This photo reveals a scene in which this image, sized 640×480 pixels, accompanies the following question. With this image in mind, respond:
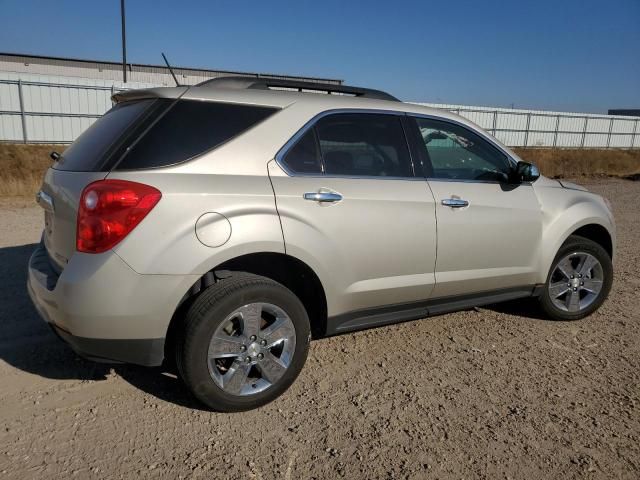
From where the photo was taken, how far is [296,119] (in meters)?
3.04

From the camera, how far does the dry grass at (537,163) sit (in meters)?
12.4

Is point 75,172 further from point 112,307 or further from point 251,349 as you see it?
point 251,349

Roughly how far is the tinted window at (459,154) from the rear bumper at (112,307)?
198 cm

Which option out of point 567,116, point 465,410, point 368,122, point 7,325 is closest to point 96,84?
point 7,325

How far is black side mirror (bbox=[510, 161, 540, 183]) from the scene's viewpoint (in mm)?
3814

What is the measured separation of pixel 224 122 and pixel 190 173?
391 millimetres

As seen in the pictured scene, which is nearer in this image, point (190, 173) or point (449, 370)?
point (190, 173)

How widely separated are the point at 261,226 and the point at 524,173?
85.0 inches

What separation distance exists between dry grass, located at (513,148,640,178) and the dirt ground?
1981cm

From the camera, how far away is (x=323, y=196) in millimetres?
2986

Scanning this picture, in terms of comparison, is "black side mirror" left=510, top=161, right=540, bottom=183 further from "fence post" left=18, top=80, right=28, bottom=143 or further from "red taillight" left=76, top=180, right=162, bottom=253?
"fence post" left=18, top=80, right=28, bottom=143

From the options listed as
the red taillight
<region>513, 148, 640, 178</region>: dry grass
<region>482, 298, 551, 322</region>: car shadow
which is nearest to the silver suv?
the red taillight

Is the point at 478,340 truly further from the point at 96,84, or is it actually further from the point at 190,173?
the point at 96,84

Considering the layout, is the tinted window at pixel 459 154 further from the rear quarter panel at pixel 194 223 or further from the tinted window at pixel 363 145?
the rear quarter panel at pixel 194 223
